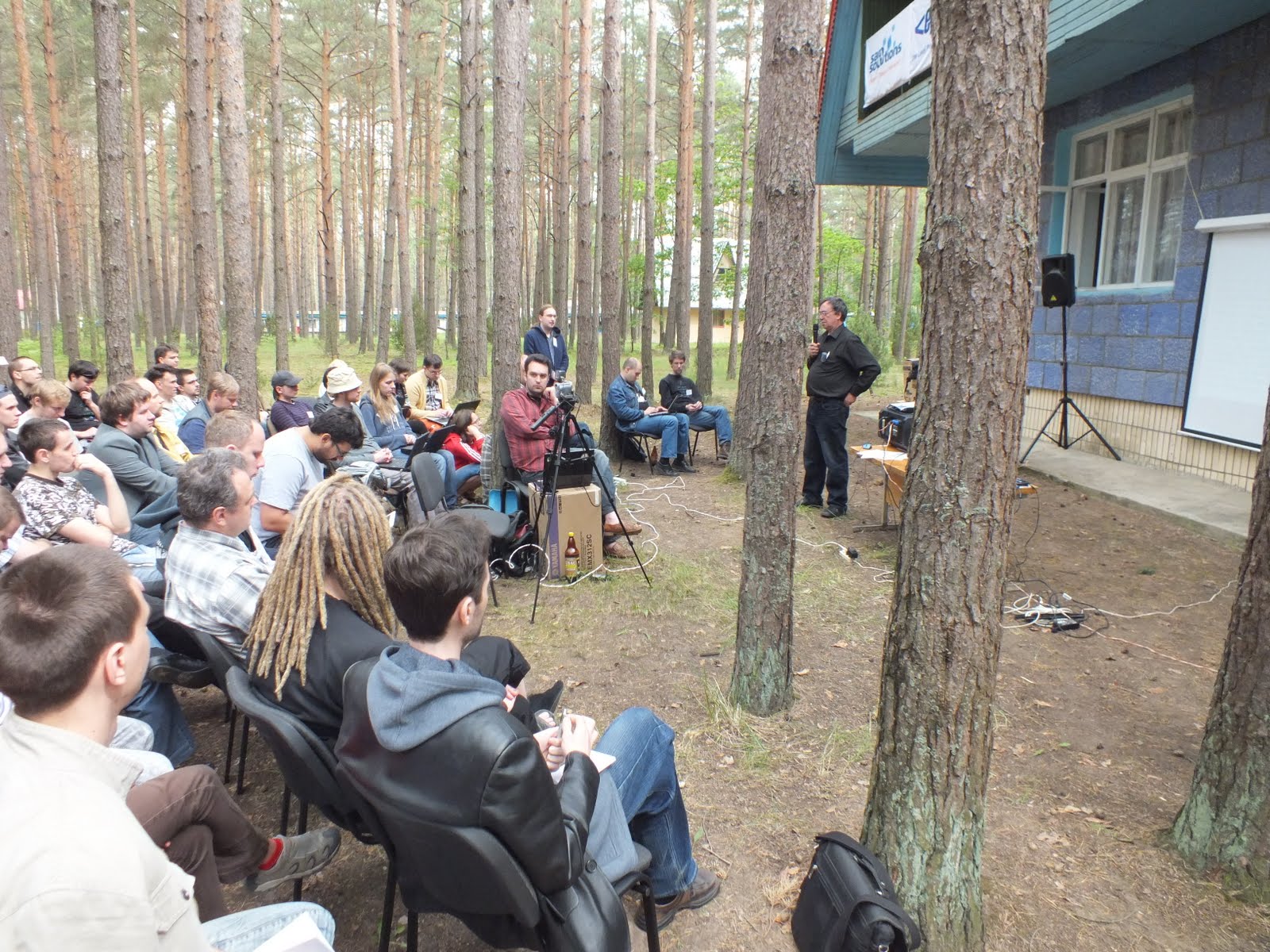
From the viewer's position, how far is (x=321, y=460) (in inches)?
176

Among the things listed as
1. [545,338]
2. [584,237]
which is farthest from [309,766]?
[584,237]

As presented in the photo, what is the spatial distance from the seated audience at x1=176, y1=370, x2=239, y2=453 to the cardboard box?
2.42 meters

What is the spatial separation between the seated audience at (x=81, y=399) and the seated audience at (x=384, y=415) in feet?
7.09

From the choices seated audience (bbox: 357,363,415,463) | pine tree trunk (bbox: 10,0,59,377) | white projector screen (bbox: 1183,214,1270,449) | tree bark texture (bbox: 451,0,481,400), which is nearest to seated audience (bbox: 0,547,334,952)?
seated audience (bbox: 357,363,415,463)

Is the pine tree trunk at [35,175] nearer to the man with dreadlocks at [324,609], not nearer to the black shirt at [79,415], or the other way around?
the black shirt at [79,415]

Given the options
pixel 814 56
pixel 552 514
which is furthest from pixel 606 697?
pixel 814 56

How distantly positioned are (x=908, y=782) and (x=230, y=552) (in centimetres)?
225

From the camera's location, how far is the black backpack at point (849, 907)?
210 cm

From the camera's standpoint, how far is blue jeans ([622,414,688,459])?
30.1 ft

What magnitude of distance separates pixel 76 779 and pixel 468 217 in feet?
40.4

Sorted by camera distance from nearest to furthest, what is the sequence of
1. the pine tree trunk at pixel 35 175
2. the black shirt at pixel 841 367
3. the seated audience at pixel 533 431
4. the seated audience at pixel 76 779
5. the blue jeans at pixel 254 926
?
the seated audience at pixel 76 779 → the blue jeans at pixel 254 926 → the seated audience at pixel 533 431 → the black shirt at pixel 841 367 → the pine tree trunk at pixel 35 175

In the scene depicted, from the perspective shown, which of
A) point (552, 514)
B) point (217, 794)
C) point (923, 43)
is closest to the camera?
point (217, 794)

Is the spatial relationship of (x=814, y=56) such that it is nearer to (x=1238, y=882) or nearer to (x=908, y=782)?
(x=908, y=782)

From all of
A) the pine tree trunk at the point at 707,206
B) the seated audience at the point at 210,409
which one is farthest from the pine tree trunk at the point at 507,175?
the pine tree trunk at the point at 707,206
